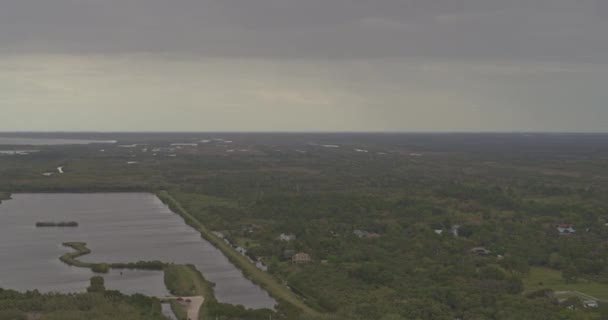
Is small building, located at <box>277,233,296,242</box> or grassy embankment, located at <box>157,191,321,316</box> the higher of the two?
small building, located at <box>277,233,296,242</box>

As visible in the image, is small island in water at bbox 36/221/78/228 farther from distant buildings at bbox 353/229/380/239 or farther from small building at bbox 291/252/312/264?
distant buildings at bbox 353/229/380/239

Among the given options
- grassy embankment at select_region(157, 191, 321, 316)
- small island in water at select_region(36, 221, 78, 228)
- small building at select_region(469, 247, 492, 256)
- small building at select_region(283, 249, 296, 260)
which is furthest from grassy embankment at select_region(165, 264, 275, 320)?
small island in water at select_region(36, 221, 78, 228)

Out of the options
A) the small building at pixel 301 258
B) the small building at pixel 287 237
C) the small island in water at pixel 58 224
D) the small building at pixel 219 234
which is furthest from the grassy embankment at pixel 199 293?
the small island in water at pixel 58 224

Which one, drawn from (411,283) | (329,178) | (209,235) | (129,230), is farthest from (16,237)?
(329,178)

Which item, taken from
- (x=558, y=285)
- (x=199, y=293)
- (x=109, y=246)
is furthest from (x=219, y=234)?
(x=558, y=285)

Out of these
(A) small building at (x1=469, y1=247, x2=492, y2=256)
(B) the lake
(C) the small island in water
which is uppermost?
(A) small building at (x1=469, y1=247, x2=492, y2=256)
